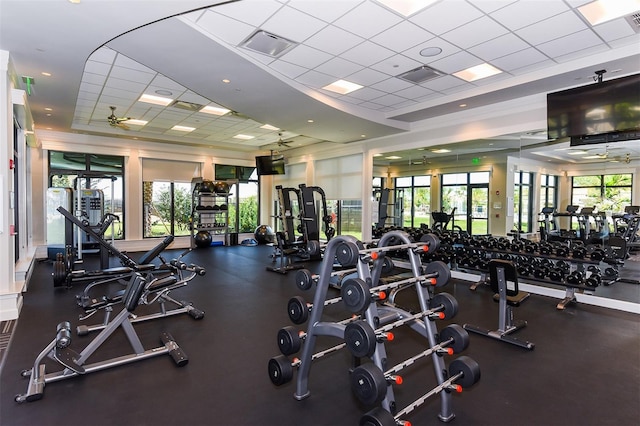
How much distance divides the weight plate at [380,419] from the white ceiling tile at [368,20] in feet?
11.0

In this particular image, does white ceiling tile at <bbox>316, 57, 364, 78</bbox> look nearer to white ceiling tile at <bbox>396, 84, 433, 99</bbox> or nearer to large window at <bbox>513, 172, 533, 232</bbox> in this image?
white ceiling tile at <bbox>396, 84, 433, 99</bbox>

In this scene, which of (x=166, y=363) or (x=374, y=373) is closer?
(x=374, y=373)

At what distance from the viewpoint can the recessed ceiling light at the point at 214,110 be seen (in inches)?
271

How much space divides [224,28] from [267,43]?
0.53 m

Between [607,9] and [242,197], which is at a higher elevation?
[607,9]

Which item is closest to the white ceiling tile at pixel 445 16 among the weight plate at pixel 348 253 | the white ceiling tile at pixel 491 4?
the white ceiling tile at pixel 491 4

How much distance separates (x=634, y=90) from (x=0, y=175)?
750 centimetres

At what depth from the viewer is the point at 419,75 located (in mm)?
5031

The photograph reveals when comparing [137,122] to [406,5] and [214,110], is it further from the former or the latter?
[406,5]

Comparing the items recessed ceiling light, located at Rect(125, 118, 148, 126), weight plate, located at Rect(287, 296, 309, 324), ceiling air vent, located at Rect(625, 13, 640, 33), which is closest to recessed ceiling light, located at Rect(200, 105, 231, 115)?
recessed ceiling light, located at Rect(125, 118, 148, 126)

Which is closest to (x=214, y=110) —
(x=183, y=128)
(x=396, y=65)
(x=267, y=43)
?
(x=183, y=128)

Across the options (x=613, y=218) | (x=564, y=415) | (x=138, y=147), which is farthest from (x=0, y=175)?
(x=613, y=218)

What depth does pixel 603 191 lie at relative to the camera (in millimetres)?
5340

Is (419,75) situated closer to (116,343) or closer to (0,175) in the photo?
(116,343)
